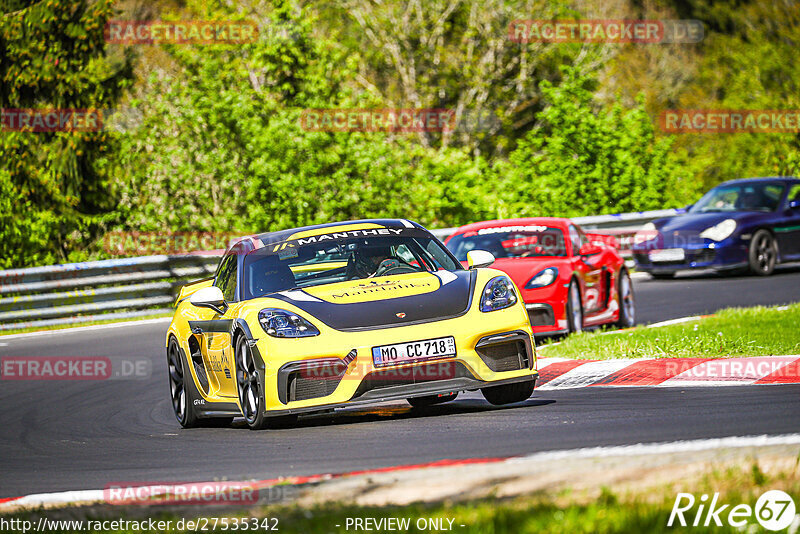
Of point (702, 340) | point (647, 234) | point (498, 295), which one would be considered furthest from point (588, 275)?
point (647, 234)

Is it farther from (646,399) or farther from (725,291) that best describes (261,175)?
(646,399)

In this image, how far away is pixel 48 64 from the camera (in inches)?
1056

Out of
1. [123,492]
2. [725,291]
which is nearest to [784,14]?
[725,291]

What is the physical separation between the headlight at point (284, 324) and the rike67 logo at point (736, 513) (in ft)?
12.1

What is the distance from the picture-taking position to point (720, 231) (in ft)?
61.4

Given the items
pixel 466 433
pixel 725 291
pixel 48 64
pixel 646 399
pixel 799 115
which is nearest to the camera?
pixel 466 433

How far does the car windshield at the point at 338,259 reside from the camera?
8648 millimetres

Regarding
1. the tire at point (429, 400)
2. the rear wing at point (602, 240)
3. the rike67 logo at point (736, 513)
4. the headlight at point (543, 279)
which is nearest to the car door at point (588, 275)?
the headlight at point (543, 279)

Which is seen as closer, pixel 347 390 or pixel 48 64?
pixel 347 390

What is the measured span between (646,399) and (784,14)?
40.3 meters

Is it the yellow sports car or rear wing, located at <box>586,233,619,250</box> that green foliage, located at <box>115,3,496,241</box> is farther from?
the yellow sports car

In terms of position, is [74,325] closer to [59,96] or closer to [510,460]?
[59,96]

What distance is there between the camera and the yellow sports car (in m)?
7.58

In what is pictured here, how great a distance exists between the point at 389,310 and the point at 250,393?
108 centimetres
